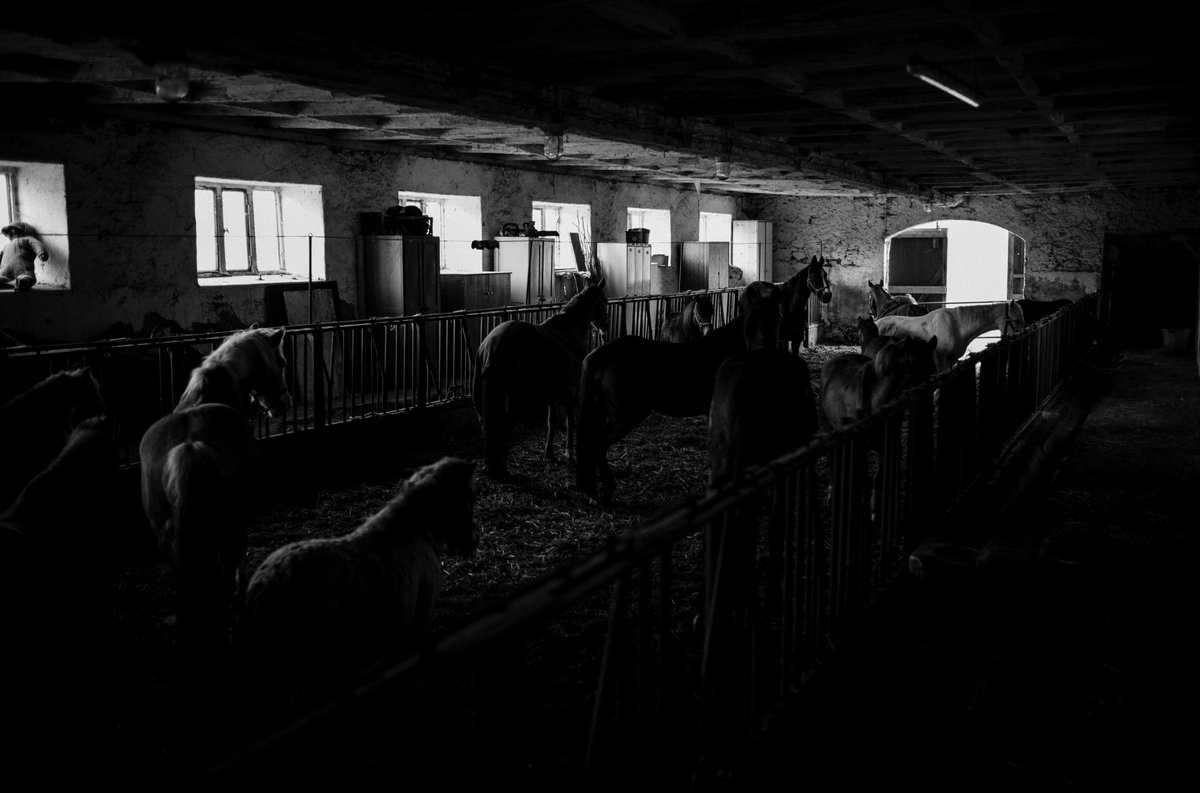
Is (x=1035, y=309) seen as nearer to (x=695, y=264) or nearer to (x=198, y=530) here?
(x=695, y=264)

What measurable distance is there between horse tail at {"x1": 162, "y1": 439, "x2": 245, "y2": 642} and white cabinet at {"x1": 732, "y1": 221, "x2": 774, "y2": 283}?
17892mm

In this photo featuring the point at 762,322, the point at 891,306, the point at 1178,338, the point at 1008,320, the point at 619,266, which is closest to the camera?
the point at 762,322

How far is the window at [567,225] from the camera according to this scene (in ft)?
52.2

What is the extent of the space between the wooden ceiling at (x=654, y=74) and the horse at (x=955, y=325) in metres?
2.41

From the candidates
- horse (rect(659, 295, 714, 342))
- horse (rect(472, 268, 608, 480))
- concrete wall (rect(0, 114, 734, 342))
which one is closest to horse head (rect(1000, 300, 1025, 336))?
horse (rect(659, 295, 714, 342))

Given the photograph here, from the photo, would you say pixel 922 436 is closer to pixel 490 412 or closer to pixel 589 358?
pixel 589 358

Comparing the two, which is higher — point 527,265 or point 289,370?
point 527,265

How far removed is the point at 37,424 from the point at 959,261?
2718cm

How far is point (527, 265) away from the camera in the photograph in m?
13.5

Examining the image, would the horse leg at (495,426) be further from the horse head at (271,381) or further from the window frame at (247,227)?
the window frame at (247,227)

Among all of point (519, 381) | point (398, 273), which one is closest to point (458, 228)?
point (398, 273)

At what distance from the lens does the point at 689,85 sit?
23.9 feet

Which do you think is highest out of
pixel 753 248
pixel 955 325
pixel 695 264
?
pixel 753 248

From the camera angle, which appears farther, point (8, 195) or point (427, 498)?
point (8, 195)
